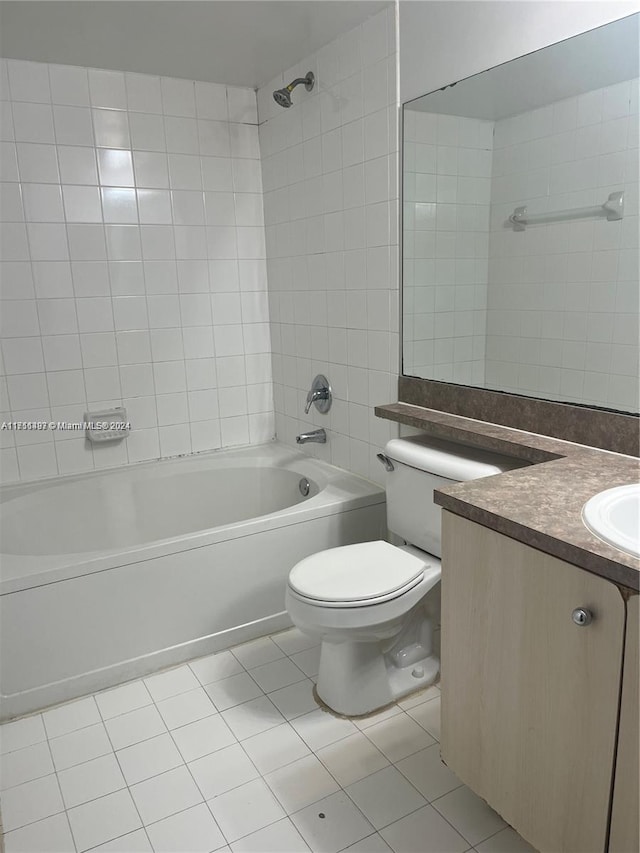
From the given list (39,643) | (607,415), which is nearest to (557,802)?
(607,415)

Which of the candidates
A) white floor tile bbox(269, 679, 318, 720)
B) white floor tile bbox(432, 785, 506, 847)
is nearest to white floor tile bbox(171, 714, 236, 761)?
white floor tile bbox(269, 679, 318, 720)

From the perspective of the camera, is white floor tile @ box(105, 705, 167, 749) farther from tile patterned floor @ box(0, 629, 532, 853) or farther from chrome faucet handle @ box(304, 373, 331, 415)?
chrome faucet handle @ box(304, 373, 331, 415)

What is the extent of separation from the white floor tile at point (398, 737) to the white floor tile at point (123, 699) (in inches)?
28.3

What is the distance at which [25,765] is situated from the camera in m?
1.69

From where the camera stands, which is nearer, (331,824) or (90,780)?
(331,824)

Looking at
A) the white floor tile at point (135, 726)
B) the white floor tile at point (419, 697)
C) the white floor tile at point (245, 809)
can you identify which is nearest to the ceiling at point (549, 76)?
the white floor tile at point (419, 697)

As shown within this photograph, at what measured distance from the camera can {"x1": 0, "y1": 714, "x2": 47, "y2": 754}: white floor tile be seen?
1.77 m

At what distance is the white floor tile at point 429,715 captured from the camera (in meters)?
1.76

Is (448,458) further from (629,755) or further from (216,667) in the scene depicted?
(216,667)

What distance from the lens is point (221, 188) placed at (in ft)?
9.20

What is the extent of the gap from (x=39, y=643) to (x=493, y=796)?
4.45 feet

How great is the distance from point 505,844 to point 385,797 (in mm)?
293

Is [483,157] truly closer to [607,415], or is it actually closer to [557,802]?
[607,415]

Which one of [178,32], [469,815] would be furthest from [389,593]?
[178,32]
